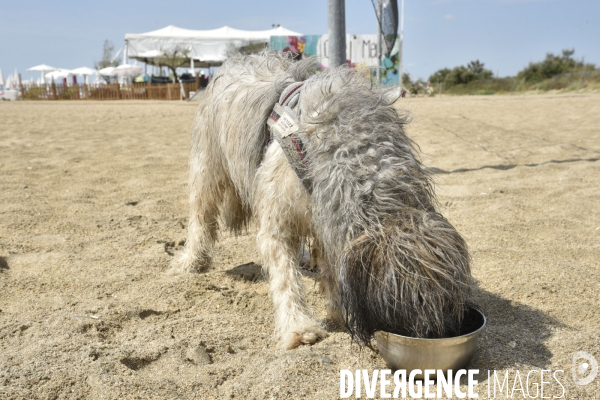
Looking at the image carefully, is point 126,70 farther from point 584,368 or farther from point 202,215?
point 584,368

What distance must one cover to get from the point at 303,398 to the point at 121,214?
3.97m

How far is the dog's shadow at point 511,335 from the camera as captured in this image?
2861mm

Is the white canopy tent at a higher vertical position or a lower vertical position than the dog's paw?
higher

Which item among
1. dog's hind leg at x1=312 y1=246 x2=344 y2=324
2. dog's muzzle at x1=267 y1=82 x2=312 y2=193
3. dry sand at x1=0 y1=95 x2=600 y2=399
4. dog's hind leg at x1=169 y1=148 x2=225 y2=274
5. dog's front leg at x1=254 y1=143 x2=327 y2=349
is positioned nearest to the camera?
dry sand at x1=0 y1=95 x2=600 y2=399

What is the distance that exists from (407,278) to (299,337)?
94cm

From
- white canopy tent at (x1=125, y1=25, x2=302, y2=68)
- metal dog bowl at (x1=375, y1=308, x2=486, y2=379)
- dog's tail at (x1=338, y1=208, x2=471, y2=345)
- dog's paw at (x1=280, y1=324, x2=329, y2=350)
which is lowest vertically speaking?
dog's paw at (x1=280, y1=324, x2=329, y2=350)

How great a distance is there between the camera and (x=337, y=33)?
5980 mm

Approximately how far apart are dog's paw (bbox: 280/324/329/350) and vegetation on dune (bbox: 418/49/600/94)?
37.6m

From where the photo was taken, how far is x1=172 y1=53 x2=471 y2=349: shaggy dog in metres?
2.44

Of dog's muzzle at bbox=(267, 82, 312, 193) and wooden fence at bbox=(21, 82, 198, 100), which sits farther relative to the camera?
wooden fence at bbox=(21, 82, 198, 100)

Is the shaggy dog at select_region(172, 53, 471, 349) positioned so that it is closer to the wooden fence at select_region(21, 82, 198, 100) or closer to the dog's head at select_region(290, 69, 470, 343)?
the dog's head at select_region(290, 69, 470, 343)

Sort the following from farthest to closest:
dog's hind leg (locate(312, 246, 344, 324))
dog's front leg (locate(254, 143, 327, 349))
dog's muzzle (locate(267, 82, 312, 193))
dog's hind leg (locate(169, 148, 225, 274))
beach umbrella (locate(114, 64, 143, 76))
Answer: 1. beach umbrella (locate(114, 64, 143, 76))
2. dog's hind leg (locate(169, 148, 225, 274))
3. dog's hind leg (locate(312, 246, 344, 324))
4. dog's front leg (locate(254, 143, 327, 349))
5. dog's muzzle (locate(267, 82, 312, 193))

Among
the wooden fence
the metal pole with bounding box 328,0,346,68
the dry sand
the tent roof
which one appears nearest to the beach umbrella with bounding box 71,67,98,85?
the wooden fence

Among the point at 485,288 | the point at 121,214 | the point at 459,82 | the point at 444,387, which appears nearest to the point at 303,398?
the point at 444,387
